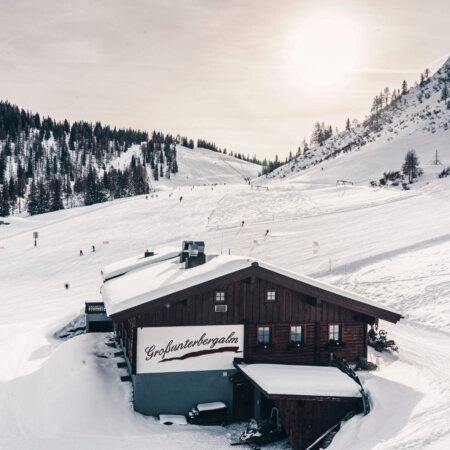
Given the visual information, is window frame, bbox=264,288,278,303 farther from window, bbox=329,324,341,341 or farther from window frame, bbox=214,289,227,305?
window, bbox=329,324,341,341

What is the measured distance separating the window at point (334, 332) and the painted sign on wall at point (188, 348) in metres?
3.85

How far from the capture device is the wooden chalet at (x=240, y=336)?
1552 cm

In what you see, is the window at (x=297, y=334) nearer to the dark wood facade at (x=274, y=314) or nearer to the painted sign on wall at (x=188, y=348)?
the dark wood facade at (x=274, y=314)

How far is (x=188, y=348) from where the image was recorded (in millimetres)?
16375

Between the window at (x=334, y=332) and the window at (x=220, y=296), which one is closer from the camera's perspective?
the window at (x=220, y=296)

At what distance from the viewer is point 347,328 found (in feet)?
58.3

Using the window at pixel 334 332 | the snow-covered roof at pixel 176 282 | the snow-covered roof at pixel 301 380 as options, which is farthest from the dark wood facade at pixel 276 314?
the snow-covered roof at pixel 301 380

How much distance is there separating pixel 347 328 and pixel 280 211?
37.6 meters

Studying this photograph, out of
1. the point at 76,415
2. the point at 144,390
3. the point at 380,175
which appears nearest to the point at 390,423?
the point at 144,390

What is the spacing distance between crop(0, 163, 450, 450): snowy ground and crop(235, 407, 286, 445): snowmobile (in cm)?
80

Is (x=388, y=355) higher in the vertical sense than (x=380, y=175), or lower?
lower

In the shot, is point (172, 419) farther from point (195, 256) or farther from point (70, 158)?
point (70, 158)

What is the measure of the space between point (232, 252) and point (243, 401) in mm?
24169

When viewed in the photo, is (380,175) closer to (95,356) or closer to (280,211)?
(280,211)
